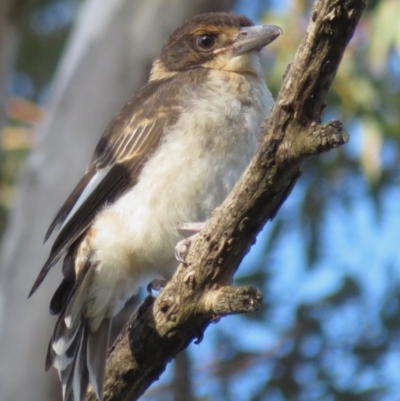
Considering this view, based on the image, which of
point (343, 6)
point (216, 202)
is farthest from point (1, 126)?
point (343, 6)

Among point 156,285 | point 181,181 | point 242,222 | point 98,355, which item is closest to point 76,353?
point 98,355

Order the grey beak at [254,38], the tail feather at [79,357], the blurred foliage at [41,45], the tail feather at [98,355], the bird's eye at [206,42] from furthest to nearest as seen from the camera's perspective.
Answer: the blurred foliage at [41,45], the bird's eye at [206,42], the grey beak at [254,38], the tail feather at [79,357], the tail feather at [98,355]

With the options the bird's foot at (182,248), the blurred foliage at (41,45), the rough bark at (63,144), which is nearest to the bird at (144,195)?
the bird's foot at (182,248)

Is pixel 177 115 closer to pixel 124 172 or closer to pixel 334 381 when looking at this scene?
pixel 124 172

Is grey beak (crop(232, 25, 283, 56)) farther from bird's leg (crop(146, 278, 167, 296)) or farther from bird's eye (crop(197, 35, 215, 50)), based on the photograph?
bird's leg (crop(146, 278, 167, 296))

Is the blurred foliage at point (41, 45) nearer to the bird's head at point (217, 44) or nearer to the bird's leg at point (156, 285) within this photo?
the bird's head at point (217, 44)

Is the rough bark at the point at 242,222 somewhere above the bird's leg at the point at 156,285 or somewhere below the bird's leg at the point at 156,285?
below

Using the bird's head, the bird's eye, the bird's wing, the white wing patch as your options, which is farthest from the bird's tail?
the bird's eye
